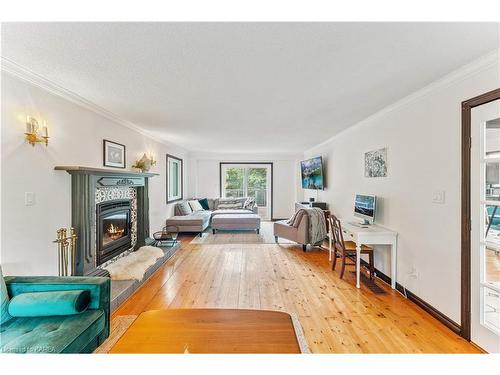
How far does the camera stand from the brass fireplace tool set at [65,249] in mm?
2611

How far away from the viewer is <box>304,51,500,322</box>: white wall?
7.32 ft

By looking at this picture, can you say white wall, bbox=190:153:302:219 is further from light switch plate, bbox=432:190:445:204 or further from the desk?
light switch plate, bbox=432:190:445:204

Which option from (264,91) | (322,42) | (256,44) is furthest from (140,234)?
(322,42)

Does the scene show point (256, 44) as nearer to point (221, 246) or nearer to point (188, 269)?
point (188, 269)

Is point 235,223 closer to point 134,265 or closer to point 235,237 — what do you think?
point 235,237

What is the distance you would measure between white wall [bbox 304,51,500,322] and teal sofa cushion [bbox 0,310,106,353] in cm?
306

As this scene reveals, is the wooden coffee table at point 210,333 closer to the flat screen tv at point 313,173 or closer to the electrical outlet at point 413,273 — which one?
the electrical outlet at point 413,273

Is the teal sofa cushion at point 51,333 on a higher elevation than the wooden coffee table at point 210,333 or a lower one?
lower

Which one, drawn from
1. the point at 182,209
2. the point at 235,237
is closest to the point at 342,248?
the point at 235,237

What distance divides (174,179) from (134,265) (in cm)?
417

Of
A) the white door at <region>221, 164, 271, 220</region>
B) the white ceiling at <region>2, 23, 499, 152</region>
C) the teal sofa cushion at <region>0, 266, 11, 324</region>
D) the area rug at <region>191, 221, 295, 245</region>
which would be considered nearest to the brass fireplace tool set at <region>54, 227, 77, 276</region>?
the teal sofa cushion at <region>0, 266, 11, 324</region>

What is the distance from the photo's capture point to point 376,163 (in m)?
3.66

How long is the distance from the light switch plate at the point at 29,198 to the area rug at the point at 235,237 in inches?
136

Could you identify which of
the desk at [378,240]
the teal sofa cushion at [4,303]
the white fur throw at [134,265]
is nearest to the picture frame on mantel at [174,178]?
the white fur throw at [134,265]
